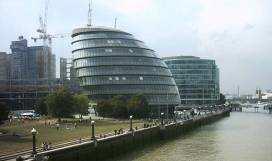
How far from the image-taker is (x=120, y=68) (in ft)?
461

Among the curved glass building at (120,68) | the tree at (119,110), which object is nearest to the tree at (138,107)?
the tree at (119,110)

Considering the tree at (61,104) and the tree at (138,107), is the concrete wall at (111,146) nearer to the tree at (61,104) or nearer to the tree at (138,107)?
the tree at (138,107)

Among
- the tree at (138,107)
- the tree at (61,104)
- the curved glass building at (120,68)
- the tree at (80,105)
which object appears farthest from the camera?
the curved glass building at (120,68)

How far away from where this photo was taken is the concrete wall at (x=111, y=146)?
141 feet

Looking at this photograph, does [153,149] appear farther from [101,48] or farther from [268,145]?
[101,48]

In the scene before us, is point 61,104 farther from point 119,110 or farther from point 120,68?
point 120,68

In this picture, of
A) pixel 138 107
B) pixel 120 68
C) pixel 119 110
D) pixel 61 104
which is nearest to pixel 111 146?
pixel 61 104

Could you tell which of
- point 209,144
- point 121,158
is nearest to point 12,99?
point 209,144

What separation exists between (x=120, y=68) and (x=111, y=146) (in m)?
84.5

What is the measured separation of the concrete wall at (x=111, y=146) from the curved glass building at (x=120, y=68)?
4488 centimetres

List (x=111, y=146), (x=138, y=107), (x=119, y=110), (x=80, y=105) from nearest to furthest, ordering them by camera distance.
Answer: (x=111, y=146) < (x=80, y=105) < (x=119, y=110) < (x=138, y=107)

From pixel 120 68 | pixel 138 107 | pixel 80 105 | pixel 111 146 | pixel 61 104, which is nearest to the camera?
pixel 111 146

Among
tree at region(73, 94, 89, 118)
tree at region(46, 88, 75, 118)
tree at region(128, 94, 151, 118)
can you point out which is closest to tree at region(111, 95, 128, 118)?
tree at region(128, 94, 151, 118)

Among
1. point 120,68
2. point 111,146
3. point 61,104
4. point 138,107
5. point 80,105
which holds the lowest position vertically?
point 111,146
